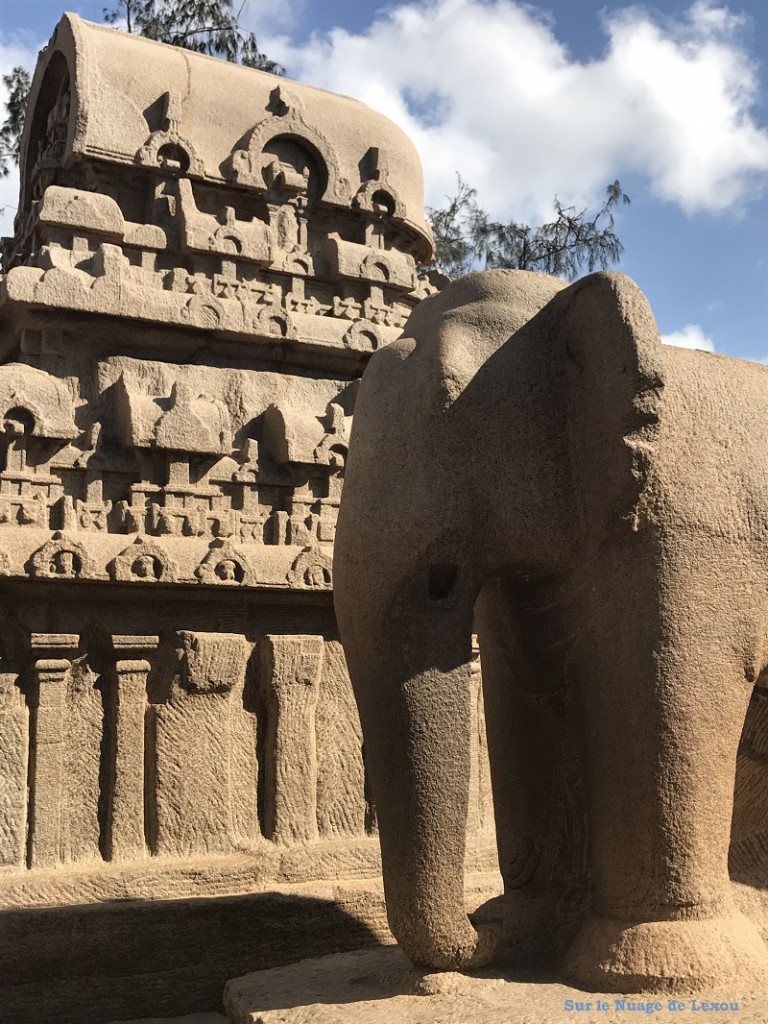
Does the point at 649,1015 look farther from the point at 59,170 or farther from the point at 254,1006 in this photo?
the point at 59,170

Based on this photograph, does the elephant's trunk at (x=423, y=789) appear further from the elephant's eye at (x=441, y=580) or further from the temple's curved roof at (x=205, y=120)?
the temple's curved roof at (x=205, y=120)

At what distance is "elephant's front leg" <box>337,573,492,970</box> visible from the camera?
9.57 ft

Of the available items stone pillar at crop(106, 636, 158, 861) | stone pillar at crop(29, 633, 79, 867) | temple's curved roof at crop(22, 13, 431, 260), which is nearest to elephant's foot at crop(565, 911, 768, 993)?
stone pillar at crop(106, 636, 158, 861)

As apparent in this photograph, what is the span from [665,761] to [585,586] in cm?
51

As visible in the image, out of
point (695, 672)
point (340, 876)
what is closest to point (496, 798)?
point (695, 672)

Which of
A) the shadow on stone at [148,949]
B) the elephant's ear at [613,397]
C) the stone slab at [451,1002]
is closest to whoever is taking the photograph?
the stone slab at [451,1002]

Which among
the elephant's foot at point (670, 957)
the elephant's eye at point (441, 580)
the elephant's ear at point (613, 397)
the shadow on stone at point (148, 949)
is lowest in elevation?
the shadow on stone at point (148, 949)

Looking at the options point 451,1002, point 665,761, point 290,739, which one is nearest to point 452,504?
point 665,761

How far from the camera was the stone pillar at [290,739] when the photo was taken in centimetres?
516

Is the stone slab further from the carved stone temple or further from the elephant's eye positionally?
the carved stone temple

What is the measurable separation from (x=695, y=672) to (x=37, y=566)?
9.45ft

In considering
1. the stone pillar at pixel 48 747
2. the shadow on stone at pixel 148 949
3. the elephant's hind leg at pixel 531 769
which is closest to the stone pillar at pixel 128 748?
the stone pillar at pixel 48 747

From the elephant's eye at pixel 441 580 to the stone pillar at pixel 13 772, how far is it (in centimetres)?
247

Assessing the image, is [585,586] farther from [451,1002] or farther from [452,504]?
[451,1002]
